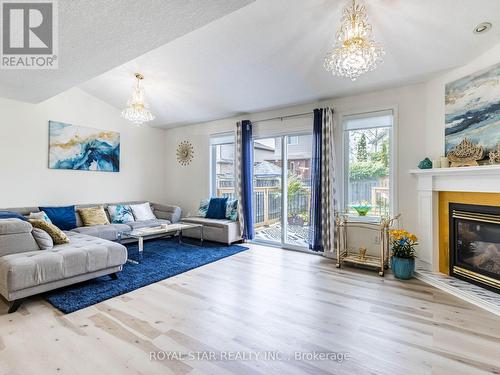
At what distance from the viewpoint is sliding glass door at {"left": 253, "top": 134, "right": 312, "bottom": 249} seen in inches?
178

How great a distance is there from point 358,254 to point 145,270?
3083mm

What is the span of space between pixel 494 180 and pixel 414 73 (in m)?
1.53

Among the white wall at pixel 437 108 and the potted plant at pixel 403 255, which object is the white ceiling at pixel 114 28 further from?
the potted plant at pixel 403 255

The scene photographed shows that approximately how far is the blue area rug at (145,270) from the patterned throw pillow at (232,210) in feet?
1.92

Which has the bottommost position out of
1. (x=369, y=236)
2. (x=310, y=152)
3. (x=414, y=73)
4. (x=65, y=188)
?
(x=369, y=236)

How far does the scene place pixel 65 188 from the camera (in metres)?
4.62

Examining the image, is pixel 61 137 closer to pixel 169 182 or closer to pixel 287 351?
pixel 169 182

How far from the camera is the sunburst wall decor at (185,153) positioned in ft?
19.4

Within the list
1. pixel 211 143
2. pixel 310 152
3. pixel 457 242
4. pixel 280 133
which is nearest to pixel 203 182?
pixel 211 143

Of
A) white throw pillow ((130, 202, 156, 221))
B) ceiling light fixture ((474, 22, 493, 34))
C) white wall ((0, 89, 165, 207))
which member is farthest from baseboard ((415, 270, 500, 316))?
white wall ((0, 89, 165, 207))

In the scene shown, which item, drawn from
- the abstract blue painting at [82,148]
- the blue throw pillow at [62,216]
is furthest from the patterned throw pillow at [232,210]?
the blue throw pillow at [62,216]

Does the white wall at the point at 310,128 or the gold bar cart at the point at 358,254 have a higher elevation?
the white wall at the point at 310,128

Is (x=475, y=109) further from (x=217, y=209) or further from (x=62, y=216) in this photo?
(x=62, y=216)

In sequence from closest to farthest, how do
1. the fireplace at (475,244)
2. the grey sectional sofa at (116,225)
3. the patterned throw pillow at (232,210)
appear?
the fireplace at (475,244), the grey sectional sofa at (116,225), the patterned throw pillow at (232,210)
